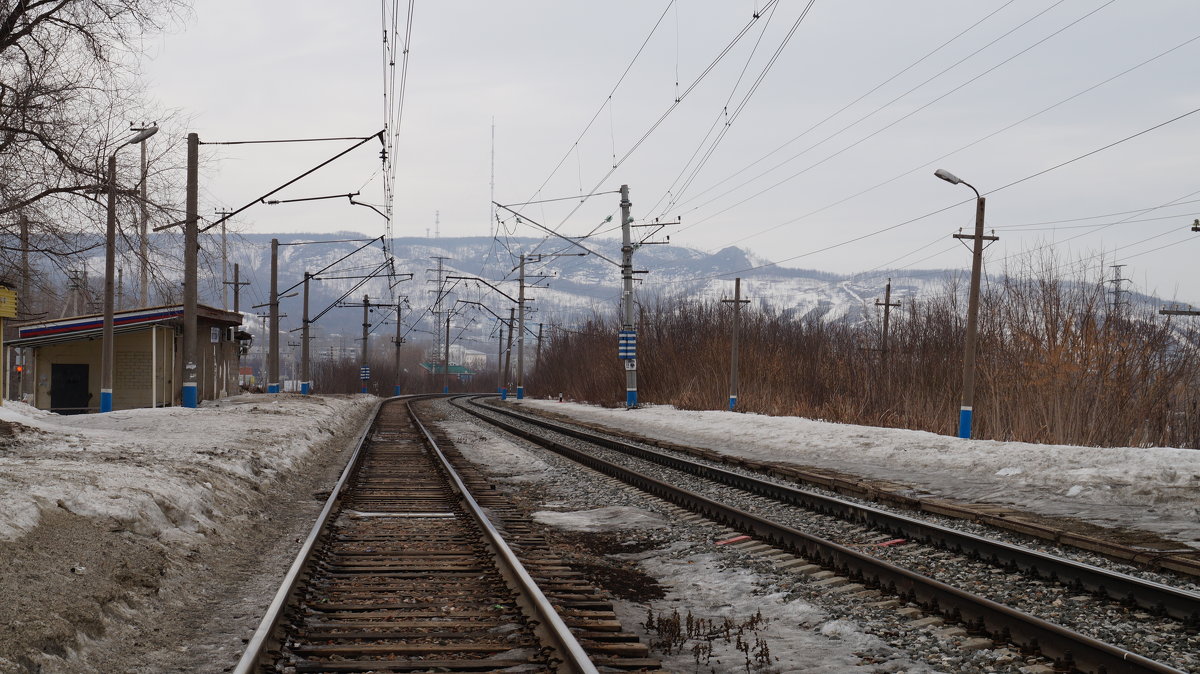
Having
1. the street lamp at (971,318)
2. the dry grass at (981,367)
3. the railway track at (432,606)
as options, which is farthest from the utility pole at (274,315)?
the railway track at (432,606)

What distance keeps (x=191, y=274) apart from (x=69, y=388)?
1397 centimetres

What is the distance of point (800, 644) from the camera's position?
6.14 m

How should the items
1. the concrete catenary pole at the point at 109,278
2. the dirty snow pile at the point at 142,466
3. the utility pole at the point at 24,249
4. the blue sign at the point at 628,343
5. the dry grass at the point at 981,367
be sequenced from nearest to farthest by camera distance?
the dirty snow pile at the point at 142,466 → the utility pole at the point at 24,249 → the concrete catenary pole at the point at 109,278 → the dry grass at the point at 981,367 → the blue sign at the point at 628,343

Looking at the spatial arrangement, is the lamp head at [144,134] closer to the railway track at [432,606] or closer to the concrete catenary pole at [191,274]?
the concrete catenary pole at [191,274]

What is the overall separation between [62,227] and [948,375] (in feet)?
78.3

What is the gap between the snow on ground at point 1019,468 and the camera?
37.6ft

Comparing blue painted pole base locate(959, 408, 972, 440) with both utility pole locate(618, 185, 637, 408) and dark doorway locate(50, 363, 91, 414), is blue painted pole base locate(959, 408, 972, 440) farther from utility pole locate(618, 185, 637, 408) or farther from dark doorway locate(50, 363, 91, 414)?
dark doorway locate(50, 363, 91, 414)

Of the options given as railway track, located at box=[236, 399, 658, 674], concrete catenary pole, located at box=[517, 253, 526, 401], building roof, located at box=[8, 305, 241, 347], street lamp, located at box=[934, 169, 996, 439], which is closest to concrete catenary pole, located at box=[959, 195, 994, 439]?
street lamp, located at box=[934, 169, 996, 439]

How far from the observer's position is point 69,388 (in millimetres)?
34812

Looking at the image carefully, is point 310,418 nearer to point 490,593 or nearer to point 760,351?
point 760,351

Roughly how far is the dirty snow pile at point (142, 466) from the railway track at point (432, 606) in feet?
4.99

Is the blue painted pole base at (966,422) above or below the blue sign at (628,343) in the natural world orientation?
below

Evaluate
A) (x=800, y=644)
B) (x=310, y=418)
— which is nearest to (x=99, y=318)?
(x=310, y=418)

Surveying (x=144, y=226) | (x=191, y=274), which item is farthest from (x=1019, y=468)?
(x=191, y=274)
